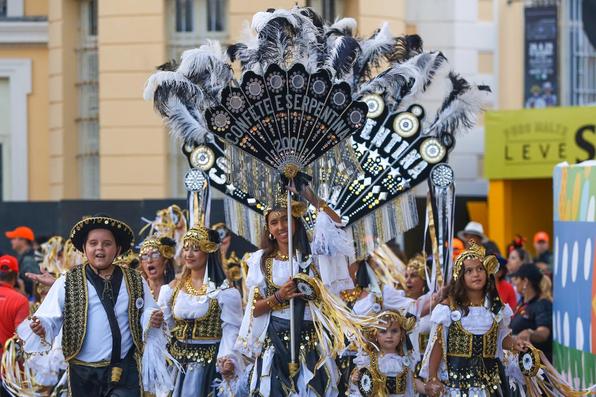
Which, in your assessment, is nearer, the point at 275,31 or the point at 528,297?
the point at 275,31

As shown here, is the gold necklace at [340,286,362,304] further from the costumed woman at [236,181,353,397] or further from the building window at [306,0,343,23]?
the building window at [306,0,343,23]

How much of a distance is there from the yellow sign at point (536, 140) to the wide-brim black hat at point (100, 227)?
408 inches

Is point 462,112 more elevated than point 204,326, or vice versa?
point 462,112

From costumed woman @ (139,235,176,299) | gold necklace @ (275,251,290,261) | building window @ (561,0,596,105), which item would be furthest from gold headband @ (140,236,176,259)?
building window @ (561,0,596,105)

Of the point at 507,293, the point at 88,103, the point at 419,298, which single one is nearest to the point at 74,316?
the point at 419,298

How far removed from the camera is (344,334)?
11.6 m

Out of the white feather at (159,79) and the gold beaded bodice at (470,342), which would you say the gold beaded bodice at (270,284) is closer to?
the gold beaded bodice at (470,342)

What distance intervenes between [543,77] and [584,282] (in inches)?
494

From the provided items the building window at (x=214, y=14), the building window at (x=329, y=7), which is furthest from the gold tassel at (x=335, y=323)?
the building window at (x=329, y=7)

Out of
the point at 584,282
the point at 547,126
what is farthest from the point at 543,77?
the point at 584,282

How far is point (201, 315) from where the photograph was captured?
12289 millimetres

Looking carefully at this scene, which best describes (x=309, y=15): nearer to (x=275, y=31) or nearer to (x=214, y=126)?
(x=275, y=31)

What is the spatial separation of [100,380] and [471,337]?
8.57ft

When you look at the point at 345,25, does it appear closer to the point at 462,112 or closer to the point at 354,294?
the point at 462,112
